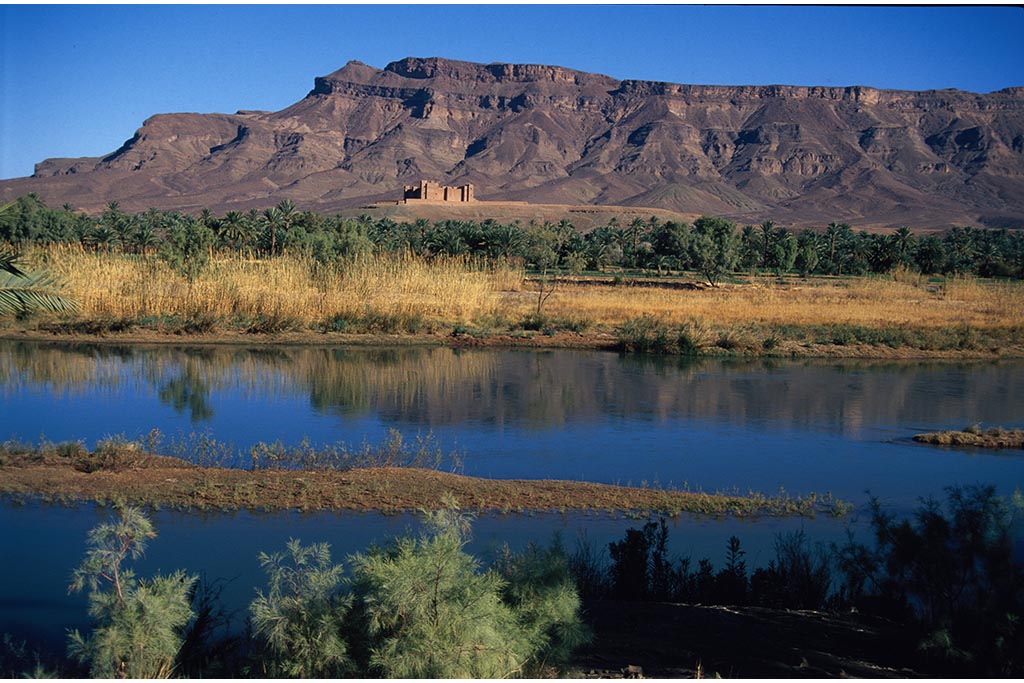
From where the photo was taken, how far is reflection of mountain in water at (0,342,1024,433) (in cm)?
1634

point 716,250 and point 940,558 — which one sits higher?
point 716,250

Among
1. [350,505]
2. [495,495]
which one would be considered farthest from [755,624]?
[350,505]

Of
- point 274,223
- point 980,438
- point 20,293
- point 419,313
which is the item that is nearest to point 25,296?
point 20,293

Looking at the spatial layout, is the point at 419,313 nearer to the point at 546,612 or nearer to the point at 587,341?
the point at 587,341

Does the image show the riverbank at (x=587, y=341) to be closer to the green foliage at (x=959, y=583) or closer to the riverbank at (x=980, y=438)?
the riverbank at (x=980, y=438)

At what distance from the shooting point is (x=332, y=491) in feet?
34.1

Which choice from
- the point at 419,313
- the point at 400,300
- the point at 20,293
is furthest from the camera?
the point at 400,300

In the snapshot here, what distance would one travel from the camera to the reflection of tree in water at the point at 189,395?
15.5 metres

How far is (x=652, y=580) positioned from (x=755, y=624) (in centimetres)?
110

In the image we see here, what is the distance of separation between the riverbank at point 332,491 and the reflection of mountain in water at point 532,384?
3.94m

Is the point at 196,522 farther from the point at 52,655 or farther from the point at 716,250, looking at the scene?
the point at 716,250

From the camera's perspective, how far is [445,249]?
154 feet

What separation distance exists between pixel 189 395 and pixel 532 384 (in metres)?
6.58

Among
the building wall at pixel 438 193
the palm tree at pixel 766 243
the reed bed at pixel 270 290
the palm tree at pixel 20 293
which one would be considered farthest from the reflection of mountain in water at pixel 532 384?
the building wall at pixel 438 193
